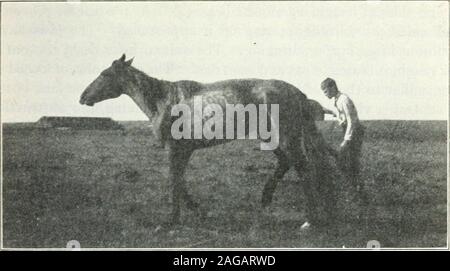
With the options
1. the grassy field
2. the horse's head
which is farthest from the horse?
the grassy field

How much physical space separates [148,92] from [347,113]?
2117mm

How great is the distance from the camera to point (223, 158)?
18.7ft

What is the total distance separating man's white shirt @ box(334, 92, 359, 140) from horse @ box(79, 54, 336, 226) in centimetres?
32

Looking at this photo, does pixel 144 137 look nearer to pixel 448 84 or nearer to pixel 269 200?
pixel 269 200

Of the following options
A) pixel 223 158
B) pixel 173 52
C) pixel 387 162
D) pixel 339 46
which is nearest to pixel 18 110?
pixel 173 52

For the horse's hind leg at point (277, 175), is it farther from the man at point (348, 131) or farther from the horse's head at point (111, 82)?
the horse's head at point (111, 82)

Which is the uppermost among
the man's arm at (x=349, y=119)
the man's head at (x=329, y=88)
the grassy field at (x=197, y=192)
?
the man's head at (x=329, y=88)

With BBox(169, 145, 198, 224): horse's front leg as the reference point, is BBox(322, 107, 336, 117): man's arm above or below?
above

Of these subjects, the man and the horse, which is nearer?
the horse

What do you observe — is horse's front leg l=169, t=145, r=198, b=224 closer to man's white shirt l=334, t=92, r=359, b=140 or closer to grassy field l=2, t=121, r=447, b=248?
grassy field l=2, t=121, r=447, b=248

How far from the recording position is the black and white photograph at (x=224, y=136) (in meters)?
5.50

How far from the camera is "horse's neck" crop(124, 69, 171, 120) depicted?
18.2 ft

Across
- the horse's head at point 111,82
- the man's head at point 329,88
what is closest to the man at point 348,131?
the man's head at point 329,88

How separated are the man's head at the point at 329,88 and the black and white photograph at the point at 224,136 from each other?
0.02m
